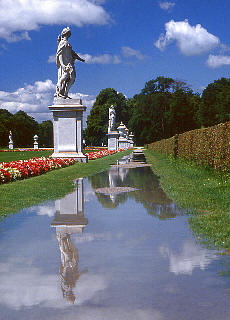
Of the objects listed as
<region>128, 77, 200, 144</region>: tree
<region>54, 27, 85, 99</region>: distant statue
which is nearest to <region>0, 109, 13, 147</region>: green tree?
<region>128, 77, 200, 144</region>: tree

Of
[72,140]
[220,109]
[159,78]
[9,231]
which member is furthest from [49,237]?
[159,78]

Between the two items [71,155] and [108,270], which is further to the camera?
[71,155]

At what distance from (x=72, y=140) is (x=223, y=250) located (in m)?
15.9

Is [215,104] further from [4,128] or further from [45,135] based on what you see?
[45,135]

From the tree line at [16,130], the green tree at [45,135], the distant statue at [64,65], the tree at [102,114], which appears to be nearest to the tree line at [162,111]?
the tree at [102,114]

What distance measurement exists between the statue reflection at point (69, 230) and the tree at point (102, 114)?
71.6m

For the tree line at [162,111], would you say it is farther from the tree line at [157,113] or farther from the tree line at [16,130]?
the tree line at [16,130]

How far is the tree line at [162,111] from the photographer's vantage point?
67938 millimetres

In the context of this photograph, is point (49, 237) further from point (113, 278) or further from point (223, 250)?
point (223, 250)

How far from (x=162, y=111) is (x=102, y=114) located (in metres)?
14.3

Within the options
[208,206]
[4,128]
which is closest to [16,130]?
[4,128]

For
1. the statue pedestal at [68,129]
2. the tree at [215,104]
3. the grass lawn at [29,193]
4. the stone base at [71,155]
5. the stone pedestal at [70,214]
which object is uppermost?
the tree at [215,104]

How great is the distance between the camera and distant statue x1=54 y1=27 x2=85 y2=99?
19044mm

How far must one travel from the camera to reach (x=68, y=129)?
755 inches
